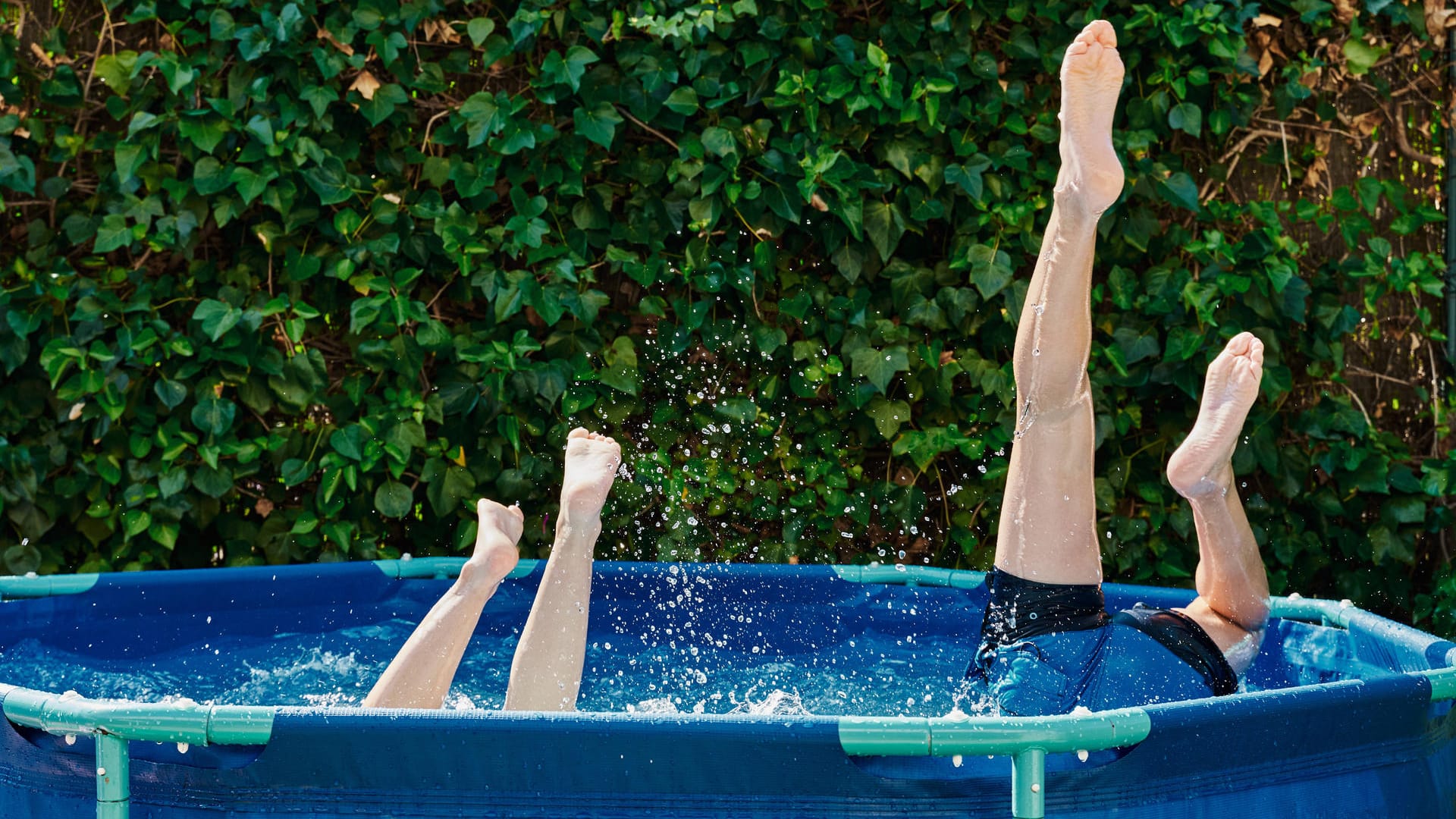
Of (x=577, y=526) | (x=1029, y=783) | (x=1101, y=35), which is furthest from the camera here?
(x=577, y=526)

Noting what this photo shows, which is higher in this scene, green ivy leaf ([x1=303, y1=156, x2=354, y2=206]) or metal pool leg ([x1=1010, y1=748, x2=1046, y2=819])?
green ivy leaf ([x1=303, y1=156, x2=354, y2=206])

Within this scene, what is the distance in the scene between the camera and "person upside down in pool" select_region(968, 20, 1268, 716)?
82.9 inches

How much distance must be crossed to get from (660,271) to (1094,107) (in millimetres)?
1617

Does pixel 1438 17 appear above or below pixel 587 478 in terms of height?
above

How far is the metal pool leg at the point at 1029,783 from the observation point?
158 cm

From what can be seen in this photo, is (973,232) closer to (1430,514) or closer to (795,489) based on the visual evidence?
(795,489)

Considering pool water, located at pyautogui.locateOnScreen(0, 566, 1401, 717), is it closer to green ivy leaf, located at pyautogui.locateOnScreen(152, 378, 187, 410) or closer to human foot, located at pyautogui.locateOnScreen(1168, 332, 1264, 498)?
human foot, located at pyautogui.locateOnScreen(1168, 332, 1264, 498)

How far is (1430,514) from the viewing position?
3.64m

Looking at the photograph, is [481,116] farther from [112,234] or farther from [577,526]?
[577,526]

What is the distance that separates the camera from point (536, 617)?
2146 mm

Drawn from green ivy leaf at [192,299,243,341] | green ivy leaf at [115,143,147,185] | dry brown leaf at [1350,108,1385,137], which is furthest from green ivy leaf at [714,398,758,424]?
dry brown leaf at [1350,108,1385,137]

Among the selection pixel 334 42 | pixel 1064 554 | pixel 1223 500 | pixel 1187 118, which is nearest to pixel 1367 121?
pixel 1187 118

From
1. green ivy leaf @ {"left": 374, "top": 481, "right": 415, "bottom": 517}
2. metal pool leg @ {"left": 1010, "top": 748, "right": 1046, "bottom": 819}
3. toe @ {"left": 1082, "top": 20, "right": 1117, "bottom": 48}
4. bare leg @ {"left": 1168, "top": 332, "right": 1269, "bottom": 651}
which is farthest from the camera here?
green ivy leaf @ {"left": 374, "top": 481, "right": 415, "bottom": 517}

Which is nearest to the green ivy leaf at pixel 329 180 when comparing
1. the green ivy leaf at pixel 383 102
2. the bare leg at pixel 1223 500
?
the green ivy leaf at pixel 383 102
